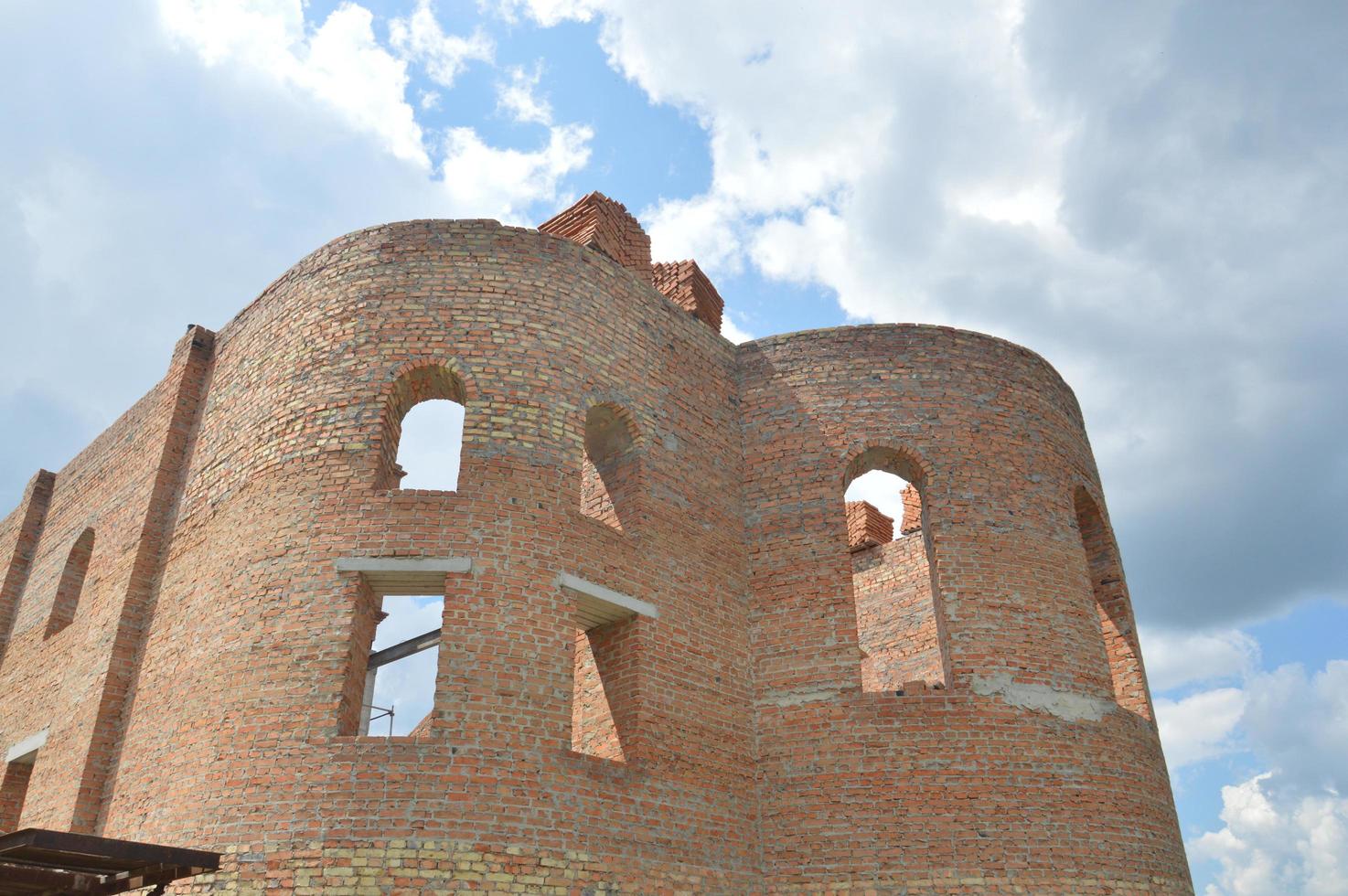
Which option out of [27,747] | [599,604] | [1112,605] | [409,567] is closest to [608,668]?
[599,604]

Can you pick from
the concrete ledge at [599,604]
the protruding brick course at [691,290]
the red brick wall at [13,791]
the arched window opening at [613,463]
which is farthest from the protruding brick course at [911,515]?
the red brick wall at [13,791]

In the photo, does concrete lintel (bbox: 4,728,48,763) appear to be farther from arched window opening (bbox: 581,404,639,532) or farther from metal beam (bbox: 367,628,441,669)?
arched window opening (bbox: 581,404,639,532)

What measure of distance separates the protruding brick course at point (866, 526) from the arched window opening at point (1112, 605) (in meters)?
5.10

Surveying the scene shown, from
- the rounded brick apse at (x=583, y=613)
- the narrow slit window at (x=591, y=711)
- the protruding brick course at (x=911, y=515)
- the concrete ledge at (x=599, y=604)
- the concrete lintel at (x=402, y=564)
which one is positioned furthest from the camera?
the protruding brick course at (x=911, y=515)

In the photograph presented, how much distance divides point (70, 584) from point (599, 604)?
8511mm

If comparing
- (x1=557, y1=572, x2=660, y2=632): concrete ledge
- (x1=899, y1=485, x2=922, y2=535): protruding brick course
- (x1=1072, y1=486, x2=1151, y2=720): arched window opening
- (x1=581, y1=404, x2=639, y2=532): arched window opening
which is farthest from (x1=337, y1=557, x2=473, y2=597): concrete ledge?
(x1=899, y1=485, x2=922, y2=535): protruding brick course

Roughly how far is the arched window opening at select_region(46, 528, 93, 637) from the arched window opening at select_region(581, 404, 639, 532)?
7.22 metres

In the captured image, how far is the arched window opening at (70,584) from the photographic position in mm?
12570

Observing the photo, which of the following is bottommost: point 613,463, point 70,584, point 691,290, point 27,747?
point 27,747

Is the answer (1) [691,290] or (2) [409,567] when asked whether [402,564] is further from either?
(1) [691,290]

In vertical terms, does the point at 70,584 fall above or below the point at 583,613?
above

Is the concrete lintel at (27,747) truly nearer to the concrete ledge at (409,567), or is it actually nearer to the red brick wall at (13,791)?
the red brick wall at (13,791)

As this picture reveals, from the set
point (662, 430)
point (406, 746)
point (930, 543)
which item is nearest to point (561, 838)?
point (406, 746)

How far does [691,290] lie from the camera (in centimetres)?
1209
